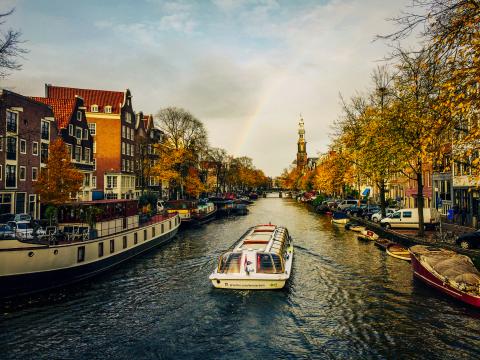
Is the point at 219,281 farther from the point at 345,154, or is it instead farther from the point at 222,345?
the point at 345,154

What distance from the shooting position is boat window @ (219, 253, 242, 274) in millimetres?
20641

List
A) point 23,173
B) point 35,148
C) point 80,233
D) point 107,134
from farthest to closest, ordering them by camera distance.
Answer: point 107,134
point 35,148
point 23,173
point 80,233

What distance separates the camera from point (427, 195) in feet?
196

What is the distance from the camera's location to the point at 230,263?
68.7 feet

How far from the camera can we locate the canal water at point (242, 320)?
14305mm

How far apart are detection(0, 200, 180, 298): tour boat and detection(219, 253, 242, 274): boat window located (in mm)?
9654

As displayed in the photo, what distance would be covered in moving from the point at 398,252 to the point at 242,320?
60.9 ft

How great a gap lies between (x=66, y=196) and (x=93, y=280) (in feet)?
60.9

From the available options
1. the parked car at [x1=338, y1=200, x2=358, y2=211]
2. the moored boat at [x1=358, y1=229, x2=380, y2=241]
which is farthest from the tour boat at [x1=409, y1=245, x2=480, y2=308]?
the parked car at [x1=338, y1=200, x2=358, y2=211]

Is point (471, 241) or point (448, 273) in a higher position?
point (471, 241)

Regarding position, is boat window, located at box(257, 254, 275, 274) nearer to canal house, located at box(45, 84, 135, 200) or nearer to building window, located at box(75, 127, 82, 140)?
building window, located at box(75, 127, 82, 140)

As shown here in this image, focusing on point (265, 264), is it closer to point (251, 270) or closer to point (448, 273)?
point (251, 270)

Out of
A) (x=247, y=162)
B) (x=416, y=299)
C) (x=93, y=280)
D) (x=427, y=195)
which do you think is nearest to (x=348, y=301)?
(x=416, y=299)

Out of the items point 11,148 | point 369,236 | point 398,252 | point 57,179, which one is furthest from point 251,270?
point 11,148
